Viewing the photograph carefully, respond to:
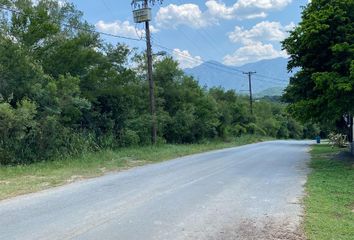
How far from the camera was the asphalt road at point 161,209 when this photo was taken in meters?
7.35

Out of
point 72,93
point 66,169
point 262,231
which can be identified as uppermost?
point 72,93

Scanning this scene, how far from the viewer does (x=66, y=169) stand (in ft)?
57.7

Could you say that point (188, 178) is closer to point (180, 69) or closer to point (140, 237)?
point (140, 237)

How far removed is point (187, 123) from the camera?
40750mm

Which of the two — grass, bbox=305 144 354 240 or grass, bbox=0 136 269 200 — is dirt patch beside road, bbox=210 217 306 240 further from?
grass, bbox=0 136 269 200

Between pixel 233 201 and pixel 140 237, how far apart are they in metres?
3.83

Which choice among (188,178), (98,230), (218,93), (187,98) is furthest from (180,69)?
(98,230)

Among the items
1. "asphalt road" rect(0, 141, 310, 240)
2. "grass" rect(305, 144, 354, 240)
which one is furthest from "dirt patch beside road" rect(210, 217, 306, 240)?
"grass" rect(305, 144, 354, 240)

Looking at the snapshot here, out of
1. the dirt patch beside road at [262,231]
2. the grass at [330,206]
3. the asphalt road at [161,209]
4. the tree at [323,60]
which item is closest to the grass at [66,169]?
the asphalt road at [161,209]

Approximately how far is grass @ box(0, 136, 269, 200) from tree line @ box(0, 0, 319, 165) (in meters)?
1.34

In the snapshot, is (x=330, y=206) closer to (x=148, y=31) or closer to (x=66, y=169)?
(x=66, y=169)

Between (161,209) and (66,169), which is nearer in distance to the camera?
(161,209)

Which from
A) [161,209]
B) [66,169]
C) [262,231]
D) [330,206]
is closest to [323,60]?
[330,206]

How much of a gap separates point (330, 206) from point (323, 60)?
448 inches
